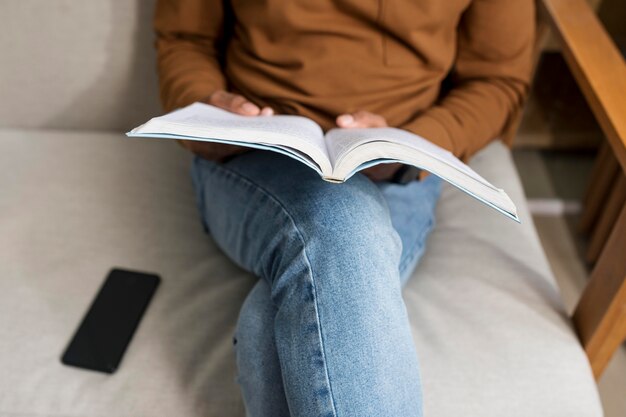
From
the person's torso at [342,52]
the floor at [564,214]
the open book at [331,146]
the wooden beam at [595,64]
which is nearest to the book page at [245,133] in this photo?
the open book at [331,146]

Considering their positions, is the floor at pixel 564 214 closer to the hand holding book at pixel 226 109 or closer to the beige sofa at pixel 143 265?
the beige sofa at pixel 143 265

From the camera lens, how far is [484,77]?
2.94 ft

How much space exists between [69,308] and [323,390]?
16.5 inches

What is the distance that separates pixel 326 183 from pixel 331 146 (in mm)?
57

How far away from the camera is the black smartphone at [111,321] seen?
0.72 metres

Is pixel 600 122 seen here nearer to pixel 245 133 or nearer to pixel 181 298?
pixel 245 133

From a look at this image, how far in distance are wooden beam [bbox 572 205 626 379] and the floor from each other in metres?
0.38

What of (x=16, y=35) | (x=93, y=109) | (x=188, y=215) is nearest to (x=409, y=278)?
(x=188, y=215)

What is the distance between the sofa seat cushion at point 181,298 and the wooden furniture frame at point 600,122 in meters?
0.04

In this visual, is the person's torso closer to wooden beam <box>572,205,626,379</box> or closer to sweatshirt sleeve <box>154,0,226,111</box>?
sweatshirt sleeve <box>154,0,226,111</box>

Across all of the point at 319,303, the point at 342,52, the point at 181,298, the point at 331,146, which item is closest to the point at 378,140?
the point at 331,146

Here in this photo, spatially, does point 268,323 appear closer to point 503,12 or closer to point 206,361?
point 206,361

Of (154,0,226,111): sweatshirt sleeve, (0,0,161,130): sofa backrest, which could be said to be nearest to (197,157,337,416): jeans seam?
(154,0,226,111): sweatshirt sleeve

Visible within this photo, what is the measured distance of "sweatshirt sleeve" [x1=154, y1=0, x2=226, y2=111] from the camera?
0.83 metres
